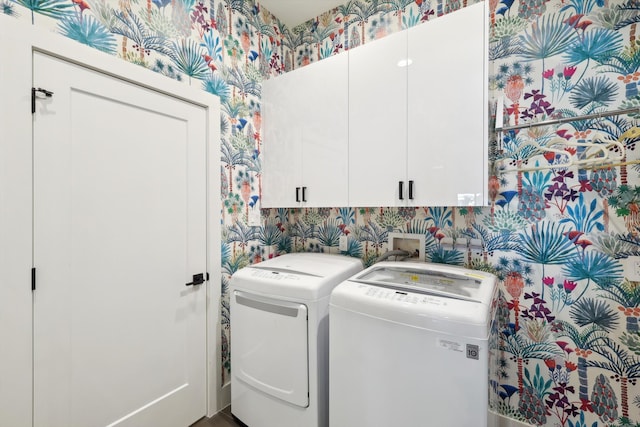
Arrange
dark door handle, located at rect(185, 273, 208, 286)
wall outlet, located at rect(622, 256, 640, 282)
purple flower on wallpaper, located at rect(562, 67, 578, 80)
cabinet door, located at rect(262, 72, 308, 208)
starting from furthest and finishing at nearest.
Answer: cabinet door, located at rect(262, 72, 308, 208), dark door handle, located at rect(185, 273, 208, 286), purple flower on wallpaper, located at rect(562, 67, 578, 80), wall outlet, located at rect(622, 256, 640, 282)

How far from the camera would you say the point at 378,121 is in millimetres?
1723

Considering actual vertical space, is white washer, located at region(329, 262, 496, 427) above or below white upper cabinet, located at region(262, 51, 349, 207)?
below

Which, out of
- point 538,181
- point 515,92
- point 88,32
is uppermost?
point 88,32

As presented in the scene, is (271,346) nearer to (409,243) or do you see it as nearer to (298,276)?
(298,276)

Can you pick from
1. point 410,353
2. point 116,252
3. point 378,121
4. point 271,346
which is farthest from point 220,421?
point 378,121

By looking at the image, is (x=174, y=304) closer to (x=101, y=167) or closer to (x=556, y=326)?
(x=101, y=167)

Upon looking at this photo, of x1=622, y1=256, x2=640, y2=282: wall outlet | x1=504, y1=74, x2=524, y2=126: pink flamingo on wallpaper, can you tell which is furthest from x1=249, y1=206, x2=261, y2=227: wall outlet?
x1=622, y1=256, x2=640, y2=282: wall outlet

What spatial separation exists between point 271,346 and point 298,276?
42 centimetres

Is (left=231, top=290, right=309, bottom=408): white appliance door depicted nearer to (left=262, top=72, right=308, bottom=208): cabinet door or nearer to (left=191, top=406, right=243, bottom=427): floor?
(left=191, top=406, right=243, bottom=427): floor

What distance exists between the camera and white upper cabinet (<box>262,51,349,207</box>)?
1870 mm

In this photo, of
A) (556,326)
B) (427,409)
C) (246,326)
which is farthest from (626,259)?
(246,326)

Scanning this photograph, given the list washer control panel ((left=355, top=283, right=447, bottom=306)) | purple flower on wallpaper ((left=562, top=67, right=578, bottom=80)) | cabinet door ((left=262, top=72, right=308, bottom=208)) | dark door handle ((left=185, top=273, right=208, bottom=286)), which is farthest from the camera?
cabinet door ((left=262, top=72, right=308, bottom=208))

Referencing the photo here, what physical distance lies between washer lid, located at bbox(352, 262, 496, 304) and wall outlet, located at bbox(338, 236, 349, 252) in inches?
20.4

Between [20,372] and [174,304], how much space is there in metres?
0.66
